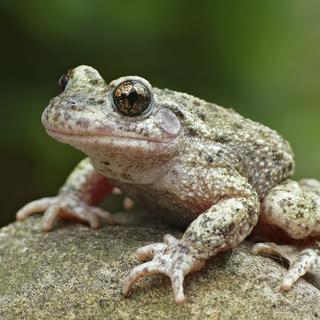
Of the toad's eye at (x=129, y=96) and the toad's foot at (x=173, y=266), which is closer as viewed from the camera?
the toad's foot at (x=173, y=266)

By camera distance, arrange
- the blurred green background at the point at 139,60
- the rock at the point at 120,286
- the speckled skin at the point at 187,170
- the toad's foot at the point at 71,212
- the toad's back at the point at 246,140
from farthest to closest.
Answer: the blurred green background at the point at 139,60 → the toad's foot at the point at 71,212 → the toad's back at the point at 246,140 → the speckled skin at the point at 187,170 → the rock at the point at 120,286

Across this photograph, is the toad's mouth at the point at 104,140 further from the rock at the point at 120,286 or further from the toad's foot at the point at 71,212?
the toad's foot at the point at 71,212

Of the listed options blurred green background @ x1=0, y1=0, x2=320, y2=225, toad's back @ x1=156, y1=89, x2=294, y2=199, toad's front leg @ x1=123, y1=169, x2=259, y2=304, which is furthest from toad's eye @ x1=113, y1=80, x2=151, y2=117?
blurred green background @ x1=0, y1=0, x2=320, y2=225

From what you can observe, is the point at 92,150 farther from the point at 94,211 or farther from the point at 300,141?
the point at 300,141

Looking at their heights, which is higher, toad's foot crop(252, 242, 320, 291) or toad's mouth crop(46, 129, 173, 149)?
toad's mouth crop(46, 129, 173, 149)

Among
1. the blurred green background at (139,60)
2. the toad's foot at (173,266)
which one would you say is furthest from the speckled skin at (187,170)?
the blurred green background at (139,60)

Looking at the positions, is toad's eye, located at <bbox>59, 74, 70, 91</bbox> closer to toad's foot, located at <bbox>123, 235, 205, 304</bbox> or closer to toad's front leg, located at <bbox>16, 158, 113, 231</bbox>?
toad's front leg, located at <bbox>16, 158, 113, 231</bbox>

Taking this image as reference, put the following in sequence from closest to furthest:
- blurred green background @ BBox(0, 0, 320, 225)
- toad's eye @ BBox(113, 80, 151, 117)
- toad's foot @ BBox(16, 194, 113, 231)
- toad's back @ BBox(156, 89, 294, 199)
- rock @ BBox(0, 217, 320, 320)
A: rock @ BBox(0, 217, 320, 320), toad's eye @ BBox(113, 80, 151, 117), toad's back @ BBox(156, 89, 294, 199), toad's foot @ BBox(16, 194, 113, 231), blurred green background @ BBox(0, 0, 320, 225)

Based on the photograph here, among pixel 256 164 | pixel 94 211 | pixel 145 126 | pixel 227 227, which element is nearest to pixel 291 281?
pixel 227 227
